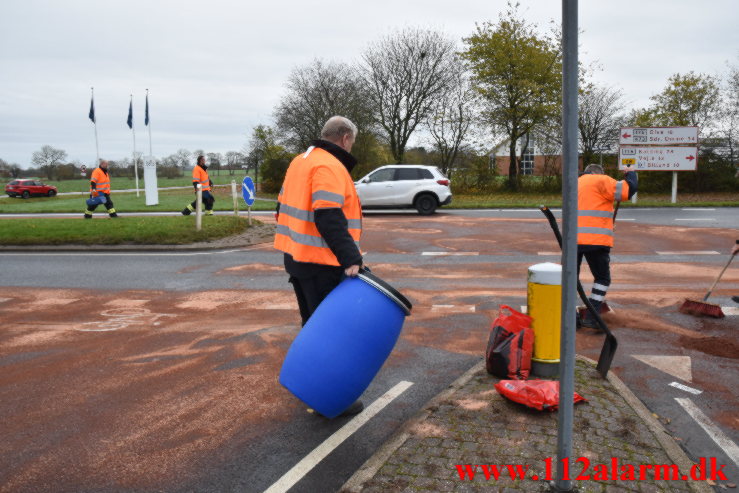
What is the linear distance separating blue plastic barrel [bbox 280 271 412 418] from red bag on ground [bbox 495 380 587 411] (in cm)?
96

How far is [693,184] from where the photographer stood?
1142 inches

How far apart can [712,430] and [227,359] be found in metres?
3.84

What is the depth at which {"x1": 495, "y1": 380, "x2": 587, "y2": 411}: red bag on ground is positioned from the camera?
375cm

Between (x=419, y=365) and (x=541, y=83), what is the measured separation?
2906cm

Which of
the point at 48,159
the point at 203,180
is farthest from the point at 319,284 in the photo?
the point at 48,159

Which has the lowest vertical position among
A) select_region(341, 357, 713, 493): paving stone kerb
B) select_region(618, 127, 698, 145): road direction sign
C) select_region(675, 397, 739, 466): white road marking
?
select_region(675, 397, 739, 466): white road marking

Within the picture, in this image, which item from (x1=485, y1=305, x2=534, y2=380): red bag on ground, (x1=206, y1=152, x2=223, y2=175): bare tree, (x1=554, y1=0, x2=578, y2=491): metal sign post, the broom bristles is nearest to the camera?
(x1=554, y1=0, x2=578, y2=491): metal sign post

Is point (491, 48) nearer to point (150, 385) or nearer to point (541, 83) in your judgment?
point (541, 83)

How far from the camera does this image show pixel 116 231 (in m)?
13.1

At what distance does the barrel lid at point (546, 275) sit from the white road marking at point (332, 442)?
133 cm

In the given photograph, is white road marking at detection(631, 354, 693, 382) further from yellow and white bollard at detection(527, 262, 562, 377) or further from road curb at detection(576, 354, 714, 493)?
yellow and white bollard at detection(527, 262, 562, 377)

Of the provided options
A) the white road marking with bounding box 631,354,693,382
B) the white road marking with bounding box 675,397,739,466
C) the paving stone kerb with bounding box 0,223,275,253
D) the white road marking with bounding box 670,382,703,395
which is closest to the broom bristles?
the white road marking with bounding box 631,354,693,382

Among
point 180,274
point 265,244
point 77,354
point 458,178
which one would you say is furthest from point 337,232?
point 458,178

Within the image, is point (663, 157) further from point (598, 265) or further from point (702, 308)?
point (598, 265)
